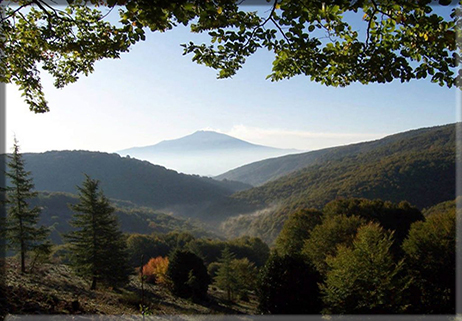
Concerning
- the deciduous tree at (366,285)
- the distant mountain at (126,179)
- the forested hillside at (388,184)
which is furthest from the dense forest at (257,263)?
the distant mountain at (126,179)

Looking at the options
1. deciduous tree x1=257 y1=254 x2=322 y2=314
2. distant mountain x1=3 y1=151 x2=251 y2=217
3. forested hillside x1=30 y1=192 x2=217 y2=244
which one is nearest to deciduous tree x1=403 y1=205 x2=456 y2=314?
deciduous tree x1=257 y1=254 x2=322 y2=314

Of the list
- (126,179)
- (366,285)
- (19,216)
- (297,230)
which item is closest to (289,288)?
(366,285)

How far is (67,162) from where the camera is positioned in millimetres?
147875

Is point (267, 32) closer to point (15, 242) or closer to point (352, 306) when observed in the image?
point (352, 306)

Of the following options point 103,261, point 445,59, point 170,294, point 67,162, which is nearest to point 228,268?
point 170,294

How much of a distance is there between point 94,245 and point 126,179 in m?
150

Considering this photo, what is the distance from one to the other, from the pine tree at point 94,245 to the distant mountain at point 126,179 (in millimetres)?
137008

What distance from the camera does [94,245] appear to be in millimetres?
16656

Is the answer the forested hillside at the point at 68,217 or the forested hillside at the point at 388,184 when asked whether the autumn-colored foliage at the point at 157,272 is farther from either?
the forested hillside at the point at 388,184

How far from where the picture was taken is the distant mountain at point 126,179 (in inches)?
5581

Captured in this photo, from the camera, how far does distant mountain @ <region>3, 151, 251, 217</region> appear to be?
142m

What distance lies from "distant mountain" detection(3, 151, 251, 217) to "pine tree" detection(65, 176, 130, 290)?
13701 cm

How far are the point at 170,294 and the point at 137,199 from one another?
143713 millimetres

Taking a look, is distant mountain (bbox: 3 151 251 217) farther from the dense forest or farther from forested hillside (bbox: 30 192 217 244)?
the dense forest
